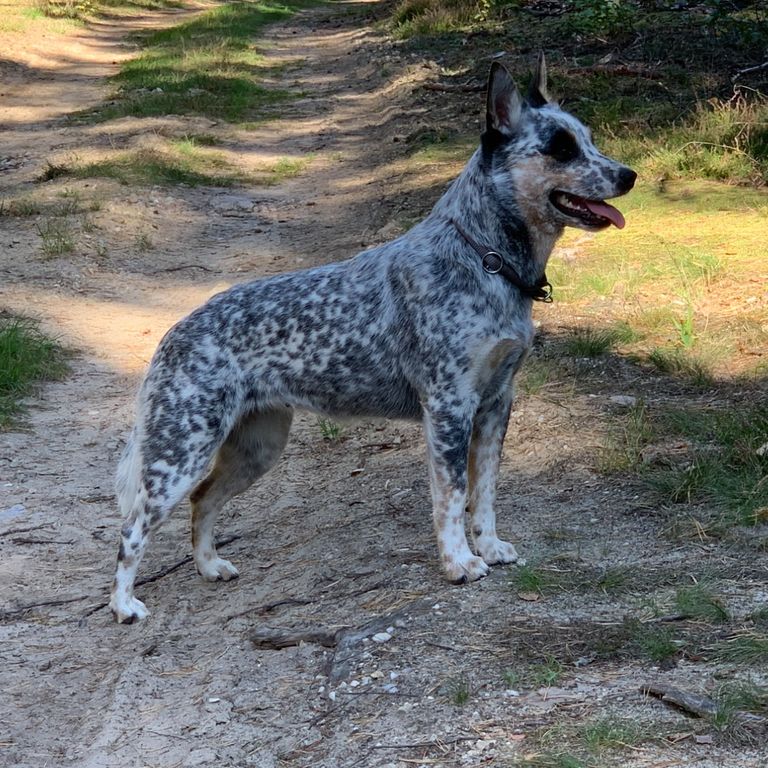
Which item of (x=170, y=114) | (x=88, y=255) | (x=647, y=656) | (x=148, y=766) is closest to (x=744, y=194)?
(x=88, y=255)

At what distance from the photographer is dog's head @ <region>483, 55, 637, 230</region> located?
493 centimetres

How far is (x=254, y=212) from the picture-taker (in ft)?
43.4

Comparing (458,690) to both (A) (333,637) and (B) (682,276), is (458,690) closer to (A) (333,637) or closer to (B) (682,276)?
(A) (333,637)

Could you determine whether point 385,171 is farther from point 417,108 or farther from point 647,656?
point 647,656

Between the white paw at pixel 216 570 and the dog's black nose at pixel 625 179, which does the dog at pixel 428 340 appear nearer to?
the dog's black nose at pixel 625 179

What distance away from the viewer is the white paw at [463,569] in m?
5.00

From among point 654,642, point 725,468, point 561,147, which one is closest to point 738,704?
point 654,642

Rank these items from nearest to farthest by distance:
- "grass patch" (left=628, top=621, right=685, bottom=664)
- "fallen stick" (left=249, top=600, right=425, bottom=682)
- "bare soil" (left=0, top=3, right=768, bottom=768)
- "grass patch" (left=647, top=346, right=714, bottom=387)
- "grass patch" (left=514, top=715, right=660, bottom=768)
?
"grass patch" (left=514, top=715, right=660, bottom=768)
"bare soil" (left=0, top=3, right=768, bottom=768)
"grass patch" (left=628, top=621, right=685, bottom=664)
"fallen stick" (left=249, top=600, right=425, bottom=682)
"grass patch" (left=647, top=346, right=714, bottom=387)

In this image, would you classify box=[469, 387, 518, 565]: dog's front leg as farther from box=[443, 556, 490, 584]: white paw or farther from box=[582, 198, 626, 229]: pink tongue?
box=[582, 198, 626, 229]: pink tongue

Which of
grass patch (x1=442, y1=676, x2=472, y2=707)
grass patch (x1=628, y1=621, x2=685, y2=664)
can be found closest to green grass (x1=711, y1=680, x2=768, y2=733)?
grass patch (x1=628, y1=621, x2=685, y2=664)

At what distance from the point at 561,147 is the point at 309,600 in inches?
88.7

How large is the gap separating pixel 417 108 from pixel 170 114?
362cm

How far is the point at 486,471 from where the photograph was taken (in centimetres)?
529

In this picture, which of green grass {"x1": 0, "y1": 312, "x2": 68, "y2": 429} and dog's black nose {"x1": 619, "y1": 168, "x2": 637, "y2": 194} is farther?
green grass {"x1": 0, "y1": 312, "x2": 68, "y2": 429}
